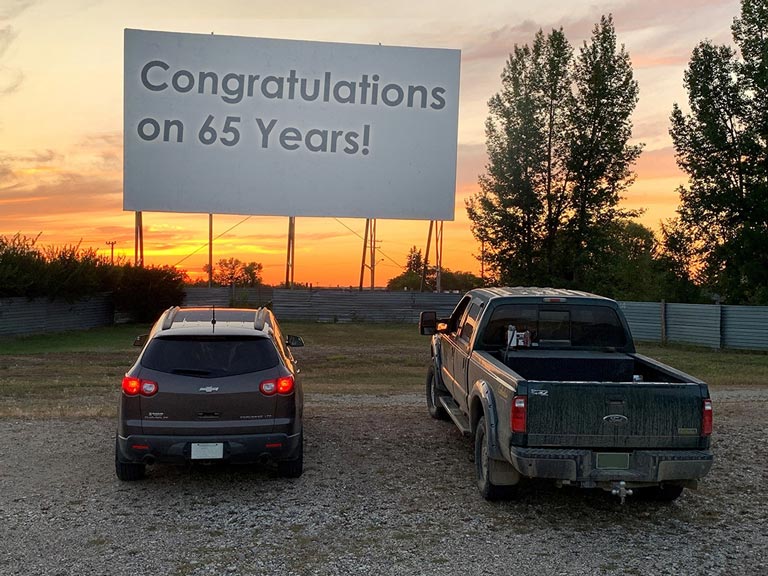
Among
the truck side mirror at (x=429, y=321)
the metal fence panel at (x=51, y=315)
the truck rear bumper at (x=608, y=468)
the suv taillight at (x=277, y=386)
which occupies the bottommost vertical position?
the metal fence panel at (x=51, y=315)

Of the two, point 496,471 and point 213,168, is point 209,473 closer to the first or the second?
point 496,471

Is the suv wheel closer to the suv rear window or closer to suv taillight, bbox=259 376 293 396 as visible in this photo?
suv taillight, bbox=259 376 293 396

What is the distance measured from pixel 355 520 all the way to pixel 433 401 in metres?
4.86

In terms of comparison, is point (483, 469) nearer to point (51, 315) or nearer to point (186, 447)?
point (186, 447)

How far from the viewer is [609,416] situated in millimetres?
6695

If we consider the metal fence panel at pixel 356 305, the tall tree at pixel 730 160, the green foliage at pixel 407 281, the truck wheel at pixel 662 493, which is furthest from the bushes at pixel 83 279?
the green foliage at pixel 407 281

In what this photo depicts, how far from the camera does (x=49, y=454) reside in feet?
31.7

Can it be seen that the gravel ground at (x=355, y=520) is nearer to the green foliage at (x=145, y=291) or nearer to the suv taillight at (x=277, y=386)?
the suv taillight at (x=277, y=386)

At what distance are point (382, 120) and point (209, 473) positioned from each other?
35404mm

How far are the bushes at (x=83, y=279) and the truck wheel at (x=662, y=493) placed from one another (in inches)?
1262

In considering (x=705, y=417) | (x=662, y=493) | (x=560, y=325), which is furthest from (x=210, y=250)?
(x=705, y=417)

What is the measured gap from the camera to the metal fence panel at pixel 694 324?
101 ft

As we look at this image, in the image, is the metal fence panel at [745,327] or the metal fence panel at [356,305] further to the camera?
the metal fence panel at [356,305]

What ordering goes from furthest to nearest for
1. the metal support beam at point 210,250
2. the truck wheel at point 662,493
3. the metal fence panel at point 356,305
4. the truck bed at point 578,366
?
the metal fence panel at point 356,305
the metal support beam at point 210,250
the truck bed at point 578,366
the truck wheel at point 662,493
